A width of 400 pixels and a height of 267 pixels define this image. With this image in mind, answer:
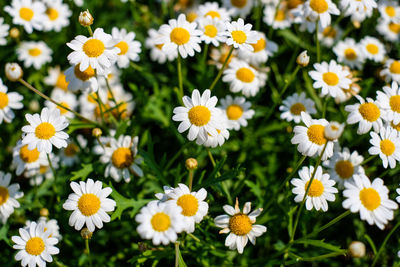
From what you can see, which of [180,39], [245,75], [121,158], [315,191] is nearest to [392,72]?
[245,75]

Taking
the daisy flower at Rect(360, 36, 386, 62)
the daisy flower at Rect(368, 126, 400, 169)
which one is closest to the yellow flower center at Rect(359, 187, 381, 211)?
the daisy flower at Rect(368, 126, 400, 169)

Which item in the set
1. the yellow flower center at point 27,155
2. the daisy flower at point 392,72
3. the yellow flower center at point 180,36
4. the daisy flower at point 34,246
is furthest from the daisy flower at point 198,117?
the daisy flower at point 392,72

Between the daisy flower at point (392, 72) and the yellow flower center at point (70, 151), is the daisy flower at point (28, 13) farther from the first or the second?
the daisy flower at point (392, 72)

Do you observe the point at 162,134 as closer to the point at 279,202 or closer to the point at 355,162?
the point at 279,202

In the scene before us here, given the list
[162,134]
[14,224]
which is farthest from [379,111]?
[14,224]

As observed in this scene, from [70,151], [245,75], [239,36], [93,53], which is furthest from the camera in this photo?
[70,151]

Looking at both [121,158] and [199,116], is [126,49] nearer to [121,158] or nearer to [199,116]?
[121,158]
